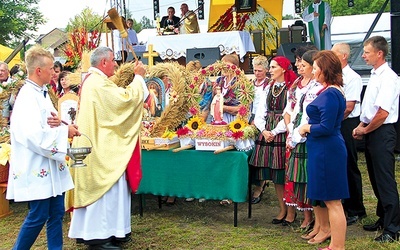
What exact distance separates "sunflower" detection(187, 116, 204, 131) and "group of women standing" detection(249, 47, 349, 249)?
598mm

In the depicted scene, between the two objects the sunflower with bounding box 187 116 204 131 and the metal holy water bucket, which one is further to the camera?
the sunflower with bounding box 187 116 204 131

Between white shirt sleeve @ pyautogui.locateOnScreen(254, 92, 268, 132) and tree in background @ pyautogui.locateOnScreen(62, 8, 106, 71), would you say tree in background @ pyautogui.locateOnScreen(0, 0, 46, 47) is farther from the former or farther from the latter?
→ white shirt sleeve @ pyautogui.locateOnScreen(254, 92, 268, 132)

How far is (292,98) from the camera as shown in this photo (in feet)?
15.9

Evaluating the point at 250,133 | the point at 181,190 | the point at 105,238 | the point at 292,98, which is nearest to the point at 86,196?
the point at 105,238

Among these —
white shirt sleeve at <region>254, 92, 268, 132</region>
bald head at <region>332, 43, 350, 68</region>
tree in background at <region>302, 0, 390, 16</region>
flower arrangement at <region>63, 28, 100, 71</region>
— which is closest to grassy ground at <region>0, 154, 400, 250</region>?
white shirt sleeve at <region>254, 92, 268, 132</region>

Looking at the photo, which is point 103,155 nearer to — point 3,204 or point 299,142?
point 299,142

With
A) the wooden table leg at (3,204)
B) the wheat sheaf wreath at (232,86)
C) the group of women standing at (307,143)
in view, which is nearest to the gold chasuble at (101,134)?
the wheat sheaf wreath at (232,86)

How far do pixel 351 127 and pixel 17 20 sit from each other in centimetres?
3377

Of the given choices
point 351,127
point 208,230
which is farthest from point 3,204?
point 351,127

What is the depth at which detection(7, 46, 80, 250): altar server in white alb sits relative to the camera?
3662mm

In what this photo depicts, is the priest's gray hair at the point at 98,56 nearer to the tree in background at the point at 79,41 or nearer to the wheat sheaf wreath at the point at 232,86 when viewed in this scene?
the wheat sheaf wreath at the point at 232,86

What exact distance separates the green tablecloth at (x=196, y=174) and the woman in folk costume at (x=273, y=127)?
0.21 m

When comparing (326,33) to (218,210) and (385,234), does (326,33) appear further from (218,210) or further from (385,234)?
(385,234)

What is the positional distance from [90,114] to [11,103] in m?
2.47
